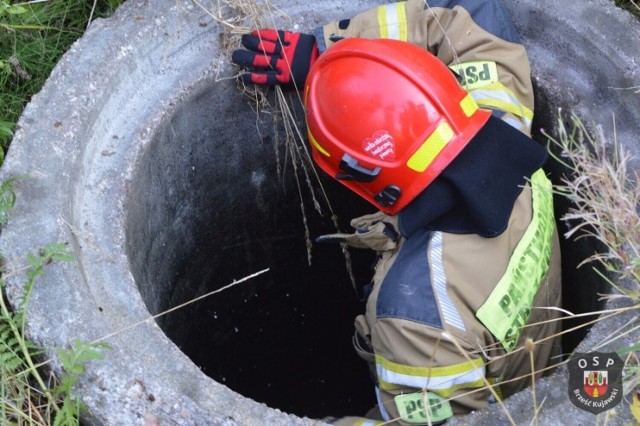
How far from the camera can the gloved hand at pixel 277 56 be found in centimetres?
282

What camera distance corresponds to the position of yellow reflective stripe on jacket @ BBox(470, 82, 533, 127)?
263 cm

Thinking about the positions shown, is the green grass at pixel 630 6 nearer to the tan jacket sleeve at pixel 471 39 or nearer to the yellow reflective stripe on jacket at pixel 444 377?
the tan jacket sleeve at pixel 471 39

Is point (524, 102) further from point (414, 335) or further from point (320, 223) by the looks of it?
point (320, 223)

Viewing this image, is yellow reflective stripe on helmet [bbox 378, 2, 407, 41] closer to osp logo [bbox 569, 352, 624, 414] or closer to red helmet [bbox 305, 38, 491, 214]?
red helmet [bbox 305, 38, 491, 214]

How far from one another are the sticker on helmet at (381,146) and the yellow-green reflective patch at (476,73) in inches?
18.5

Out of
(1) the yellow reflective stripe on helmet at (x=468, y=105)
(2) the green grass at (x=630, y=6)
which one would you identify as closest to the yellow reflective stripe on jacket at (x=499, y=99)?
(1) the yellow reflective stripe on helmet at (x=468, y=105)

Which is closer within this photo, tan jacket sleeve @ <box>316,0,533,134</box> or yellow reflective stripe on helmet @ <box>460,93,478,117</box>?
yellow reflective stripe on helmet @ <box>460,93,478,117</box>

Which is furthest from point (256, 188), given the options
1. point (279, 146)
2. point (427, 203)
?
point (427, 203)

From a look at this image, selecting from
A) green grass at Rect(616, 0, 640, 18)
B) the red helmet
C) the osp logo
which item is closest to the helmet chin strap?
the red helmet

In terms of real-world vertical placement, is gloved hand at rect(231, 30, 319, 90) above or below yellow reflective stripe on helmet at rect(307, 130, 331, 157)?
above

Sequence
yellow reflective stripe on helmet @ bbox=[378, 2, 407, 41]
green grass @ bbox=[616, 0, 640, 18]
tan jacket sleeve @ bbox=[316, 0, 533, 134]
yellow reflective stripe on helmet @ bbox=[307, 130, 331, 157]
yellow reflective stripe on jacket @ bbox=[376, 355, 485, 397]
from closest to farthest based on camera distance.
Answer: yellow reflective stripe on jacket @ bbox=[376, 355, 485, 397] → yellow reflective stripe on helmet @ bbox=[307, 130, 331, 157] → tan jacket sleeve @ bbox=[316, 0, 533, 134] → yellow reflective stripe on helmet @ bbox=[378, 2, 407, 41] → green grass @ bbox=[616, 0, 640, 18]

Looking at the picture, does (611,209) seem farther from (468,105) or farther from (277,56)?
(277,56)

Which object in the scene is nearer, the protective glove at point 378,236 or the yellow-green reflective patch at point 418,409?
the yellow-green reflective patch at point 418,409

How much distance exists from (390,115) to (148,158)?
34.7 inches
